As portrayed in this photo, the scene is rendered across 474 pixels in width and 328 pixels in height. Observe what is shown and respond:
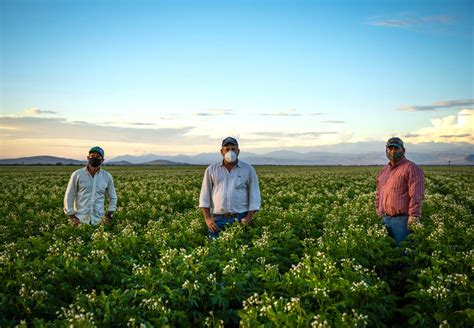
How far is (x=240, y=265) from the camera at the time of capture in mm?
6383

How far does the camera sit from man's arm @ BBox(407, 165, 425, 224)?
7.93 m

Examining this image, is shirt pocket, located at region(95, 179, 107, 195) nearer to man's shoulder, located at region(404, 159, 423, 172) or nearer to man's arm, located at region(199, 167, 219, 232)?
man's arm, located at region(199, 167, 219, 232)

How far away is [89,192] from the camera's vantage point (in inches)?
373

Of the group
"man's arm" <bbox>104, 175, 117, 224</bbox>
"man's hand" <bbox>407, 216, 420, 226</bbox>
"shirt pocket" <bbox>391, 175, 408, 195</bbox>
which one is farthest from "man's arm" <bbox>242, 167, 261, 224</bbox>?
"man's arm" <bbox>104, 175, 117, 224</bbox>

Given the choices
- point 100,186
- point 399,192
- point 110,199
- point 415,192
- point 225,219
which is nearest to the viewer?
point 415,192

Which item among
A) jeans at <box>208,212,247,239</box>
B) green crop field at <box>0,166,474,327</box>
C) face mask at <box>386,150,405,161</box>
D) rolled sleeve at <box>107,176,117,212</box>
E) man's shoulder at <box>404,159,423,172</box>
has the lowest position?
green crop field at <box>0,166,474,327</box>

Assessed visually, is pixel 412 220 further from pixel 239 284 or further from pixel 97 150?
pixel 97 150

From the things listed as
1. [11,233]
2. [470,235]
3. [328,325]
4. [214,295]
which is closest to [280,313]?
[328,325]

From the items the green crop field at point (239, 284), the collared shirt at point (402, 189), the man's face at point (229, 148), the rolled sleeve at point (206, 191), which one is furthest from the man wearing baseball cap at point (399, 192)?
the rolled sleeve at point (206, 191)

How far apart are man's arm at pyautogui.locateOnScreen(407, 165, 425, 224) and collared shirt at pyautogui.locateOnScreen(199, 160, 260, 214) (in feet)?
10.4

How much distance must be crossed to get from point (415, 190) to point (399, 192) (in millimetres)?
364

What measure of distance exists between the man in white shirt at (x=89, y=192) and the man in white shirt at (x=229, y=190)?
283cm

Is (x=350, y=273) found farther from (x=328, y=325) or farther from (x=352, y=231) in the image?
(x=352, y=231)

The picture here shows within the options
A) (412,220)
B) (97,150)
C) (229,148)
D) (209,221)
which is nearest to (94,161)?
(97,150)
